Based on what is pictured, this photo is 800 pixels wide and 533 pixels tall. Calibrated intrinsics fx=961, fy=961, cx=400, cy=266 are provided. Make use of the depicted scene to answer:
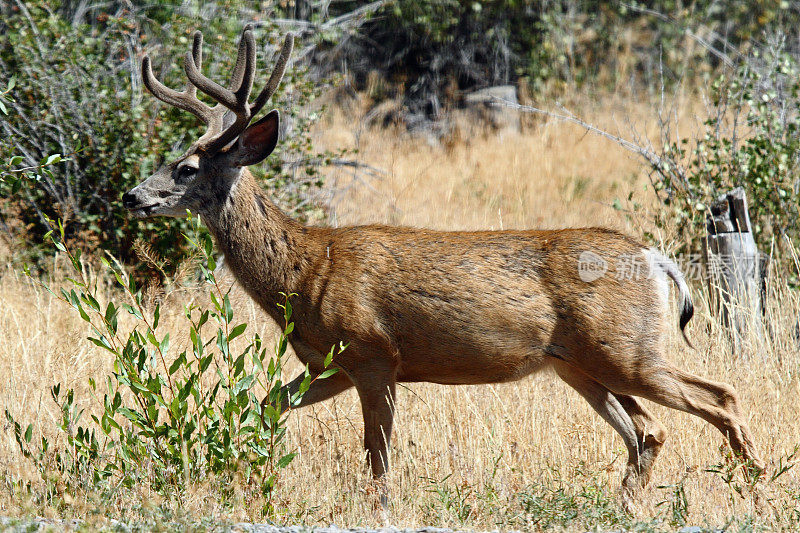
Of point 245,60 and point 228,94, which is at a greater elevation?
point 245,60

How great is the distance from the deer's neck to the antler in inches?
12.5

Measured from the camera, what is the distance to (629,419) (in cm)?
621

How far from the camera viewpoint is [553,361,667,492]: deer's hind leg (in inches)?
240

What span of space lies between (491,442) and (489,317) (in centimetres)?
90

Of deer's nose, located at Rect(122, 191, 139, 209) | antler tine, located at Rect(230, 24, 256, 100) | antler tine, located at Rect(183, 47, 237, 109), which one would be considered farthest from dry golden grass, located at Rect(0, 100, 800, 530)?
antler tine, located at Rect(230, 24, 256, 100)

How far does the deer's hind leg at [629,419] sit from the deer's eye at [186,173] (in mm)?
2738

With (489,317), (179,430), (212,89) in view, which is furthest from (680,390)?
(212,89)

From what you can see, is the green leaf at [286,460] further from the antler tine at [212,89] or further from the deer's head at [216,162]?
the antler tine at [212,89]

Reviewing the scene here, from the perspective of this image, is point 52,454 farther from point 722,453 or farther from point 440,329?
point 722,453

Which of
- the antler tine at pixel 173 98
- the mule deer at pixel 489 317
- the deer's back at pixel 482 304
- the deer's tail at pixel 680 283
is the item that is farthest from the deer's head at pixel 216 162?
the deer's tail at pixel 680 283

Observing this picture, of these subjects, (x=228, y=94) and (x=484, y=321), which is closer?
(x=484, y=321)

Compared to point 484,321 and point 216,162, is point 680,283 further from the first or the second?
point 216,162

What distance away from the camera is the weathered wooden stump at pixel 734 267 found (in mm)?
7598

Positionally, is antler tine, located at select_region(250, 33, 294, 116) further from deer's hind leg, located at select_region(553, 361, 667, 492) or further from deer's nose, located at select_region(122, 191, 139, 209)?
deer's hind leg, located at select_region(553, 361, 667, 492)
